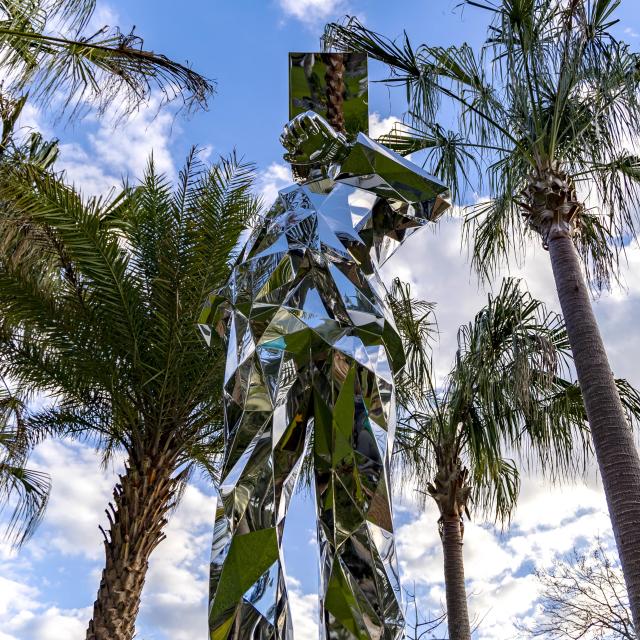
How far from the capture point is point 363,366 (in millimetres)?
2715

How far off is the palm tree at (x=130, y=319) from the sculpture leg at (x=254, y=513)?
11.6 feet

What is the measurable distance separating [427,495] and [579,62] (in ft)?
16.8

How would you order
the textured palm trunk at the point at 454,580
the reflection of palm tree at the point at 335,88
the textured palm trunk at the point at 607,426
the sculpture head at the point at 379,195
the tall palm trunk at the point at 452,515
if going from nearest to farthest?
the sculpture head at the point at 379,195 → the reflection of palm tree at the point at 335,88 → the textured palm trunk at the point at 607,426 → the textured palm trunk at the point at 454,580 → the tall palm trunk at the point at 452,515

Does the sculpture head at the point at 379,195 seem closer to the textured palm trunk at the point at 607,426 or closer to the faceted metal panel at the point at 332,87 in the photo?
the faceted metal panel at the point at 332,87

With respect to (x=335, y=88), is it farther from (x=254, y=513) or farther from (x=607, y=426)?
(x=607, y=426)

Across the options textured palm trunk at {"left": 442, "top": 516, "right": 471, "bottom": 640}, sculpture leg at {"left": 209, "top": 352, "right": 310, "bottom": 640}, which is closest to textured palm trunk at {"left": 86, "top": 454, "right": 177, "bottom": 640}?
textured palm trunk at {"left": 442, "top": 516, "right": 471, "bottom": 640}

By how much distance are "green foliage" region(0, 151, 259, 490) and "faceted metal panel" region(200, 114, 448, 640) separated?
136 inches

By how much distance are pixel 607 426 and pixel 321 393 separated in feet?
9.29

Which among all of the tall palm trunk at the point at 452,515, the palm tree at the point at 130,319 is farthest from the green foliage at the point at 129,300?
the tall palm trunk at the point at 452,515

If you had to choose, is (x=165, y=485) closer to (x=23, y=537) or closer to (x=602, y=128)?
(x=23, y=537)

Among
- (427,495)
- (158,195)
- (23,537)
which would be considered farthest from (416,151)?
(23,537)

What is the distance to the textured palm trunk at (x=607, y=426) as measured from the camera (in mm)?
4406

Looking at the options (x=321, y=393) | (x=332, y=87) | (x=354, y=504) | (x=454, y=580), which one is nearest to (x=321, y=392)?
(x=321, y=393)

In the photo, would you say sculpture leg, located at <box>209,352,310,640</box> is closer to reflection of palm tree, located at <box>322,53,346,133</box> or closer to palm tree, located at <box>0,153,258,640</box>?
reflection of palm tree, located at <box>322,53,346,133</box>
